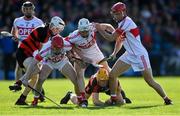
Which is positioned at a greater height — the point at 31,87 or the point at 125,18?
the point at 125,18

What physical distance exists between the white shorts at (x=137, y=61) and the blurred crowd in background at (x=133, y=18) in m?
13.7

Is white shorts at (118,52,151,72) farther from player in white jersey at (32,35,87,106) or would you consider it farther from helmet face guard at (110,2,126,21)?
player in white jersey at (32,35,87,106)

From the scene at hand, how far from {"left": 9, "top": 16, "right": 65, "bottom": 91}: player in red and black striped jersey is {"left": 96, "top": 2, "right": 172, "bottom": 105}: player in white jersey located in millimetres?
1019

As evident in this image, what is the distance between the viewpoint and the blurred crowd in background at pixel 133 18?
31.5m

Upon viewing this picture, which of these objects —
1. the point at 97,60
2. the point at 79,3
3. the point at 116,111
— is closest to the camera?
the point at 116,111

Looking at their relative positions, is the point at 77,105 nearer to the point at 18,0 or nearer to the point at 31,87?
the point at 31,87

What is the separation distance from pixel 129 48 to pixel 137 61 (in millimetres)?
365

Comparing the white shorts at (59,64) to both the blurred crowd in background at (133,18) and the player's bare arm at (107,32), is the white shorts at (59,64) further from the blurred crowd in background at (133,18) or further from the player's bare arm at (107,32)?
the blurred crowd in background at (133,18)

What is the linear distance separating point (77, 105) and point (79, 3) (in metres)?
16.9

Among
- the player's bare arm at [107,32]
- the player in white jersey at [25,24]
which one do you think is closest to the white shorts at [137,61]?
the player's bare arm at [107,32]

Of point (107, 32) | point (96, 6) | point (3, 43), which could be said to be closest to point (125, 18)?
point (107, 32)

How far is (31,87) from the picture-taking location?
1709cm

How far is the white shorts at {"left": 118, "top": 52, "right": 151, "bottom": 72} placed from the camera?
17.2 m

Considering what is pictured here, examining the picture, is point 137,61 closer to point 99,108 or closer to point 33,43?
point 99,108
